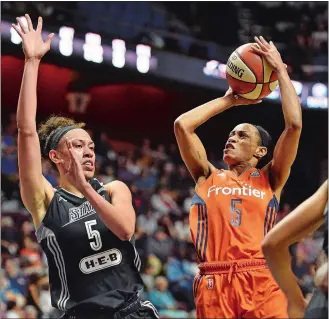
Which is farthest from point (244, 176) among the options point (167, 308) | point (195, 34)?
point (195, 34)

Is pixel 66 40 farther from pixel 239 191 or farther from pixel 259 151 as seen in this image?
pixel 239 191

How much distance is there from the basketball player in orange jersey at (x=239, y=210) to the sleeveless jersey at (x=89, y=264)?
824mm

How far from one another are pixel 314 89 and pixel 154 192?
17.5ft

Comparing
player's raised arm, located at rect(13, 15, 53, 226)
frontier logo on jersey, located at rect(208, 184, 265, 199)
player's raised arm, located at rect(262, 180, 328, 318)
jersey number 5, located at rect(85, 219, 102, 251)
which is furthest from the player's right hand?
player's raised arm, located at rect(262, 180, 328, 318)

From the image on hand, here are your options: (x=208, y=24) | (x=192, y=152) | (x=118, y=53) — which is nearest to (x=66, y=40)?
(x=118, y=53)

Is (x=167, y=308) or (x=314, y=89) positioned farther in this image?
(x=314, y=89)

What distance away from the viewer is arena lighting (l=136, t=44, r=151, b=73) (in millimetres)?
15594

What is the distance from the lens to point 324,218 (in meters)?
2.80

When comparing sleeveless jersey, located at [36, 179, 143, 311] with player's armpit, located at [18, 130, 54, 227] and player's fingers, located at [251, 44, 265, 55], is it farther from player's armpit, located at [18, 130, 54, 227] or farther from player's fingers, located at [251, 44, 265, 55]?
player's fingers, located at [251, 44, 265, 55]

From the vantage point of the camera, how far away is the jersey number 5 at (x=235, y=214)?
4.90 m

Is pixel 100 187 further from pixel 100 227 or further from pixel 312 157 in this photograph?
pixel 312 157

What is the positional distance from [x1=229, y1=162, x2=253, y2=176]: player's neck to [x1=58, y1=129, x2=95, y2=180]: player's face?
132 cm

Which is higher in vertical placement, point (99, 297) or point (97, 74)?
point (97, 74)

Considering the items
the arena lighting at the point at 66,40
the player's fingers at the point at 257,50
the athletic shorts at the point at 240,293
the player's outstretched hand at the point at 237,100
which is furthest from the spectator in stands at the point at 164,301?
the player's fingers at the point at 257,50
